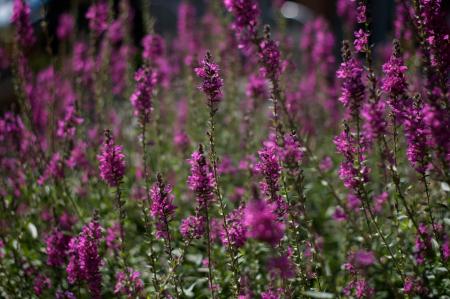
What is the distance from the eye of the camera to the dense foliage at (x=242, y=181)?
9.24ft

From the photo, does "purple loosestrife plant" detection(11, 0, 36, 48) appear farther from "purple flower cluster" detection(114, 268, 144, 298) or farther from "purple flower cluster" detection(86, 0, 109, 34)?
"purple flower cluster" detection(114, 268, 144, 298)

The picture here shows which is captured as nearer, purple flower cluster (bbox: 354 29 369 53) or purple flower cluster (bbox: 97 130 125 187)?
purple flower cluster (bbox: 354 29 369 53)

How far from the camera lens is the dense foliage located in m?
2.82

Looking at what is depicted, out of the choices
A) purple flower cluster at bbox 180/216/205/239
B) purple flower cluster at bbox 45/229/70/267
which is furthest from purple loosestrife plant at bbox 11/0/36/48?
purple flower cluster at bbox 180/216/205/239

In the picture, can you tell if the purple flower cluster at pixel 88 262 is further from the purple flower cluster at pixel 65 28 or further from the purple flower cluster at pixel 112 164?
the purple flower cluster at pixel 65 28

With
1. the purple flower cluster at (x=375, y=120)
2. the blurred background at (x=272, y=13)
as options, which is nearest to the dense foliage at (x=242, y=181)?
the purple flower cluster at (x=375, y=120)

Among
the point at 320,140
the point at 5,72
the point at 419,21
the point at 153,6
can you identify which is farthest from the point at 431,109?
the point at 153,6

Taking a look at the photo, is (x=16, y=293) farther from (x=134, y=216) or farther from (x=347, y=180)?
(x=347, y=180)

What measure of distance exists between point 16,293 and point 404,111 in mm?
2718

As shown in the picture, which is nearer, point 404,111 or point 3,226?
point 404,111

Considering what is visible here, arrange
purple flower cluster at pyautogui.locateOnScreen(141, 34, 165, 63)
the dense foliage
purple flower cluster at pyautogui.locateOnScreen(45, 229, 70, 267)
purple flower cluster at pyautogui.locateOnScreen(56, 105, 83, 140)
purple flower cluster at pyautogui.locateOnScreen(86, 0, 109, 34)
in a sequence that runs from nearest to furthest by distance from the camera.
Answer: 1. the dense foliage
2. purple flower cluster at pyautogui.locateOnScreen(45, 229, 70, 267)
3. purple flower cluster at pyautogui.locateOnScreen(56, 105, 83, 140)
4. purple flower cluster at pyautogui.locateOnScreen(141, 34, 165, 63)
5. purple flower cluster at pyautogui.locateOnScreen(86, 0, 109, 34)

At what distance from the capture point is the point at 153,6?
14297 mm

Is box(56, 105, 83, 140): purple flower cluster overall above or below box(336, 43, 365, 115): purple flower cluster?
above

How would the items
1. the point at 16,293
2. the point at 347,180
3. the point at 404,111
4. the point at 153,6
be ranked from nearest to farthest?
the point at 404,111 → the point at 347,180 → the point at 16,293 → the point at 153,6
